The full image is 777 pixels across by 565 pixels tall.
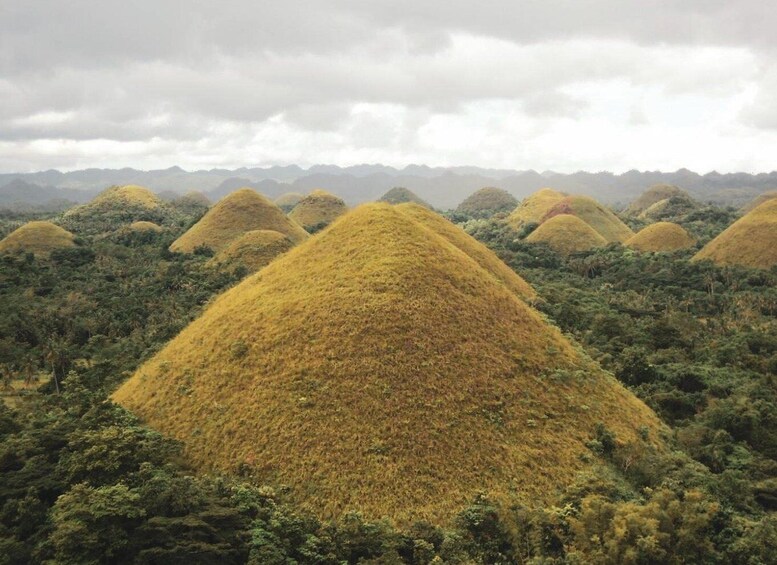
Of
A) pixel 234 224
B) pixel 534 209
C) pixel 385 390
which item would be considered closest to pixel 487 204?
pixel 534 209

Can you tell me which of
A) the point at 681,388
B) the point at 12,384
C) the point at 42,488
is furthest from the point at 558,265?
the point at 42,488

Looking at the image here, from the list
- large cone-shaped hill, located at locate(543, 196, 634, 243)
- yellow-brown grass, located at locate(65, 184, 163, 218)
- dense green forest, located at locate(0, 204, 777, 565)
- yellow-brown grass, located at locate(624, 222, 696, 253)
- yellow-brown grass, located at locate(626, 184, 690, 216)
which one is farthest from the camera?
yellow-brown grass, located at locate(626, 184, 690, 216)

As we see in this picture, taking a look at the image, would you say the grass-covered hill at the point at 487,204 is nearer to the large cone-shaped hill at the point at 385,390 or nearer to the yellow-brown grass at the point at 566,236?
the yellow-brown grass at the point at 566,236

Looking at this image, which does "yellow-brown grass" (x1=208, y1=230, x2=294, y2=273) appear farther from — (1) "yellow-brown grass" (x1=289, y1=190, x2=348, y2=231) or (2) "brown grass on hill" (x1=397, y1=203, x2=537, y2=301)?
(1) "yellow-brown grass" (x1=289, y1=190, x2=348, y2=231)

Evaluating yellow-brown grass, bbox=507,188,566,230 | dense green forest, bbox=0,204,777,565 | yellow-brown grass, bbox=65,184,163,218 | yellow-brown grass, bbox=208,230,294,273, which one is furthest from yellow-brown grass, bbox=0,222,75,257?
yellow-brown grass, bbox=507,188,566,230

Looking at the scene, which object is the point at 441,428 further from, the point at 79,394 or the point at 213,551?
the point at 79,394

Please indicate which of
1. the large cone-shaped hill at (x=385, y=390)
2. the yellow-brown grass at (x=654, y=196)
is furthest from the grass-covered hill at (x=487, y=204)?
the large cone-shaped hill at (x=385, y=390)
